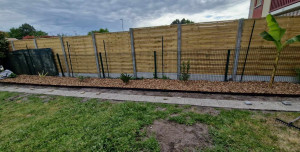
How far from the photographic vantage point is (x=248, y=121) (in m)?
3.32

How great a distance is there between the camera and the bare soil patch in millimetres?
2590

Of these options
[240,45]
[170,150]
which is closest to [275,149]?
Result: [170,150]

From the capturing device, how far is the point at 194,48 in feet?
20.9

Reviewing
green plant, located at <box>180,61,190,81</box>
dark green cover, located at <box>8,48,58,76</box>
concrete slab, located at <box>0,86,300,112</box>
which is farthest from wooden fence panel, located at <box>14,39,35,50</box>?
green plant, located at <box>180,61,190,81</box>

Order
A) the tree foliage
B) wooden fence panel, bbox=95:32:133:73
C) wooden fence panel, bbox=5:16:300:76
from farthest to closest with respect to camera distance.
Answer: the tree foliage → wooden fence panel, bbox=95:32:133:73 → wooden fence panel, bbox=5:16:300:76

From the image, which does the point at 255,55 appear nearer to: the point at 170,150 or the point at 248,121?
the point at 248,121

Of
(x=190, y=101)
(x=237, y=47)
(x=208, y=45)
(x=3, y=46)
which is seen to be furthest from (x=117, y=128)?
(x=3, y=46)

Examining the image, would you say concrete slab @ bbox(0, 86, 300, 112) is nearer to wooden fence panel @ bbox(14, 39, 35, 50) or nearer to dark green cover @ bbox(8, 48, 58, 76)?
dark green cover @ bbox(8, 48, 58, 76)

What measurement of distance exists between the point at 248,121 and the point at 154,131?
2.54m

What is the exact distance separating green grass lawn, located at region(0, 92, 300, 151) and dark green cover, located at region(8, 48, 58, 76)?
526 cm

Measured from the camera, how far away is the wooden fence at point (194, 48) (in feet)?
18.4

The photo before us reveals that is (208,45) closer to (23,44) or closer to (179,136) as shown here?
(179,136)

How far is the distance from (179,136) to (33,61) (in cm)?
1197

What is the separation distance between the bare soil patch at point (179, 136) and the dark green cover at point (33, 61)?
958 centimetres
